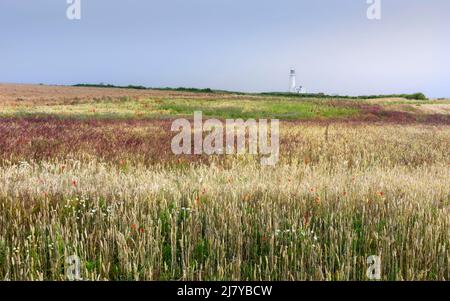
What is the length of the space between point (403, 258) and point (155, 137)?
11.6m

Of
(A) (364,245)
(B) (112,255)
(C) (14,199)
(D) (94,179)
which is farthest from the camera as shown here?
(D) (94,179)

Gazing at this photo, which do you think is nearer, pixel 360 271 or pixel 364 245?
pixel 360 271

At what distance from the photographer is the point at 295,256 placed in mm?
4285

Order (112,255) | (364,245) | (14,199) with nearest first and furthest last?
1. (112,255)
2. (364,245)
3. (14,199)

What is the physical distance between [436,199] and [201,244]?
3.84 metres

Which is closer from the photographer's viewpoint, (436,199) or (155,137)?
(436,199)

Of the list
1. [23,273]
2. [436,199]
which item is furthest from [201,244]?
[436,199]

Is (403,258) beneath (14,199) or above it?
beneath

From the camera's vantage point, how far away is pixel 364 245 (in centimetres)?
480

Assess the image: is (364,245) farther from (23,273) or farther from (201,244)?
(23,273)

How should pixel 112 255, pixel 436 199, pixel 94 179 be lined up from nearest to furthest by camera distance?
pixel 112 255 → pixel 436 199 → pixel 94 179

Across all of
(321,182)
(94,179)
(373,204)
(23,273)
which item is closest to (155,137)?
(94,179)

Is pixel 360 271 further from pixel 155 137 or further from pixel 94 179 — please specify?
pixel 155 137

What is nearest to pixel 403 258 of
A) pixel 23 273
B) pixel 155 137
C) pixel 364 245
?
pixel 364 245
